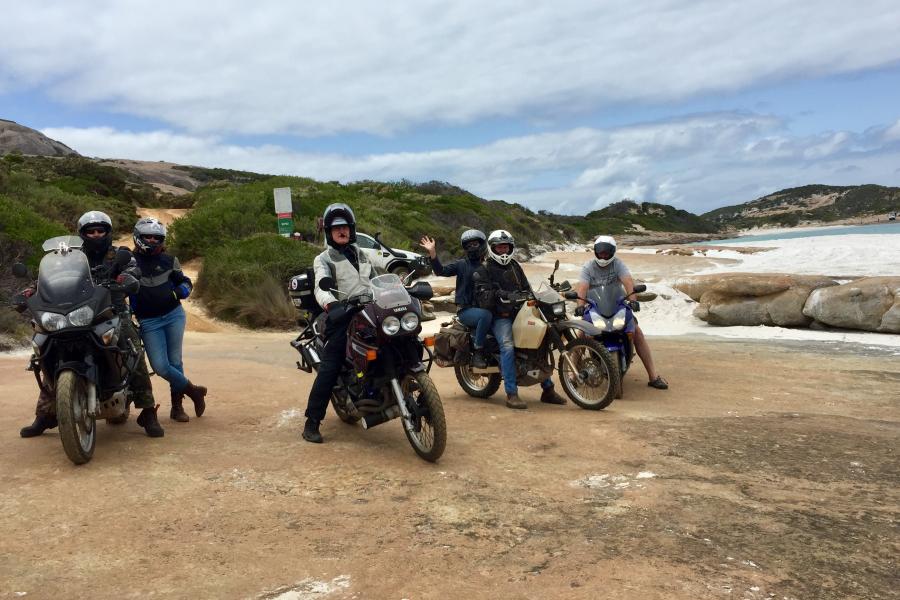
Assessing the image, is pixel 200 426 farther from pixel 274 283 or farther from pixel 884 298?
pixel 884 298

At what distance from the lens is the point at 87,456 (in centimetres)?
493

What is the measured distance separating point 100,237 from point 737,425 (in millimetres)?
5594

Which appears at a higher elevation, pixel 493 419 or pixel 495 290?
pixel 495 290

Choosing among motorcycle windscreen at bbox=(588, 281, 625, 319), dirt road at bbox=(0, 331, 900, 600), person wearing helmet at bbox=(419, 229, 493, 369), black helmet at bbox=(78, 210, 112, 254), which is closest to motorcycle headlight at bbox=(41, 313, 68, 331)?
dirt road at bbox=(0, 331, 900, 600)

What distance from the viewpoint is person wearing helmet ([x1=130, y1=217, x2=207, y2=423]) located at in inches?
236

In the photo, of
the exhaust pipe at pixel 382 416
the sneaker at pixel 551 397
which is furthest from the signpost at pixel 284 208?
the exhaust pipe at pixel 382 416

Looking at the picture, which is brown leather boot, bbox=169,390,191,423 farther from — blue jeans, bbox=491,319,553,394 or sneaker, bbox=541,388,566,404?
sneaker, bbox=541,388,566,404

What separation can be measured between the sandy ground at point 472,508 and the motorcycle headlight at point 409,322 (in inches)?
38.3

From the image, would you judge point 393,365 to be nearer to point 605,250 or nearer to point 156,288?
point 156,288

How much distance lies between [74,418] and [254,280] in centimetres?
1211

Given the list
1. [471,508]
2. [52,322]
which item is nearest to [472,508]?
[471,508]

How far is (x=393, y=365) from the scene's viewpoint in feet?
17.5

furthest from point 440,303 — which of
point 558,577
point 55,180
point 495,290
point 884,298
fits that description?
point 55,180

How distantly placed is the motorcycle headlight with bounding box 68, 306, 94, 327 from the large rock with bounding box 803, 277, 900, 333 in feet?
43.7
